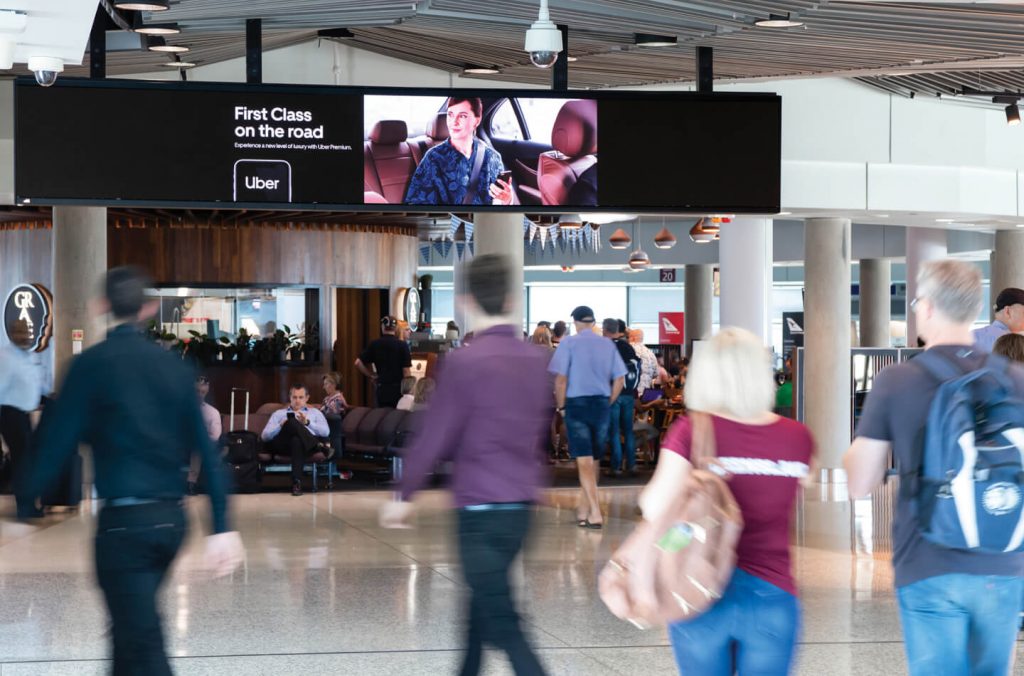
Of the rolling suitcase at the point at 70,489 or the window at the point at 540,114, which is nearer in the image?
the window at the point at 540,114

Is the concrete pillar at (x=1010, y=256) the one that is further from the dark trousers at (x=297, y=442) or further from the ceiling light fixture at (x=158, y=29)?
the ceiling light fixture at (x=158, y=29)

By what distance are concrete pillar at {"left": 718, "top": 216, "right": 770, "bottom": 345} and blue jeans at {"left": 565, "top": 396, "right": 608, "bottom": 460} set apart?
16.1 feet

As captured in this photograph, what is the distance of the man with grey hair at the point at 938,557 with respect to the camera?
3.20 metres

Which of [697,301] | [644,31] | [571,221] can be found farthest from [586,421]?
[697,301]

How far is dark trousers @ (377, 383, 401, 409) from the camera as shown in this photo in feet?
48.2

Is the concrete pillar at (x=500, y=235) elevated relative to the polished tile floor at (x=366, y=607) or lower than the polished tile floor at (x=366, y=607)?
elevated

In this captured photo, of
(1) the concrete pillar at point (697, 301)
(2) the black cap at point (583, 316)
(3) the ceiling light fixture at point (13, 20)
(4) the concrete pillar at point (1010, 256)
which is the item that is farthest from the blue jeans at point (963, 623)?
(1) the concrete pillar at point (697, 301)

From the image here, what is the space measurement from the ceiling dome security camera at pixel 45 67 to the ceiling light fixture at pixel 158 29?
2.33 ft

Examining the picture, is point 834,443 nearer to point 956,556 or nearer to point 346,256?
point 346,256

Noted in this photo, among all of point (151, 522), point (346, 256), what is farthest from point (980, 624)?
point (346, 256)

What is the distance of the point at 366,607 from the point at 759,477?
3.98 meters

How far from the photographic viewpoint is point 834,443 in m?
13.5

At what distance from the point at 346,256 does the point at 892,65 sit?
11257 millimetres

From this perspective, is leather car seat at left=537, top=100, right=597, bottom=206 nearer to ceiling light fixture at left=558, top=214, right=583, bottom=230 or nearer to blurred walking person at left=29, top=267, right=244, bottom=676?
blurred walking person at left=29, top=267, right=244, bottom=676
